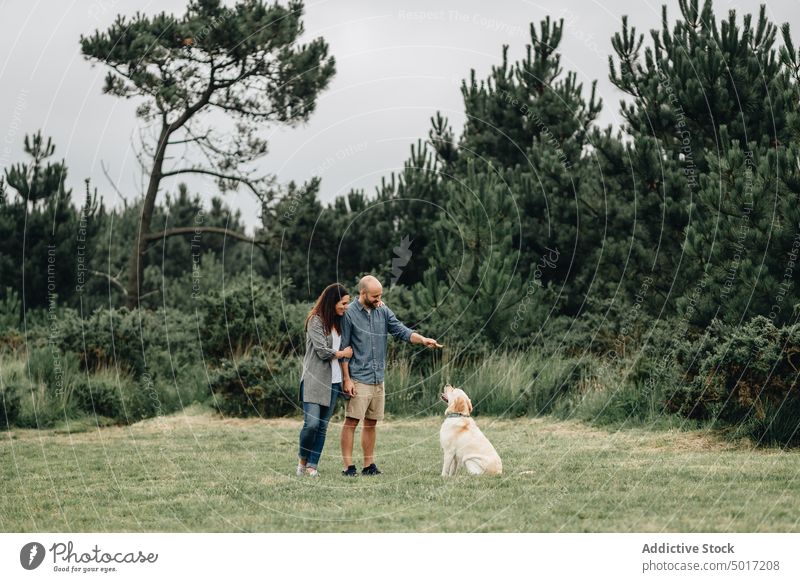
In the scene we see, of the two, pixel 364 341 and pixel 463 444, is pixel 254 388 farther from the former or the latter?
pixel 463 444

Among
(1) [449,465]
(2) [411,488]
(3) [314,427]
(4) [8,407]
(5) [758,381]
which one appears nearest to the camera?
(2) [411,488]

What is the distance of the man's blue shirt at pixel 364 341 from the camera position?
9.84 meters

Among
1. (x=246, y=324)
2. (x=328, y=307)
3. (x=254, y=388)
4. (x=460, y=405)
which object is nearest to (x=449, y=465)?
(x=460, y=405)

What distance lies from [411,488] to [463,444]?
0.70 metres

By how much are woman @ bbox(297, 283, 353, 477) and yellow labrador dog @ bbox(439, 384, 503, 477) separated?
3.71 feet

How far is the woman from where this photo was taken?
9844 millimetres

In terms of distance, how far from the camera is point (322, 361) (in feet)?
32.5

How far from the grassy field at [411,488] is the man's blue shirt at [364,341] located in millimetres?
1020

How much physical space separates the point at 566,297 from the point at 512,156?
451cm

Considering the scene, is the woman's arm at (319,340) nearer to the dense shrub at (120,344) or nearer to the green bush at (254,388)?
the green bush at (254,388)

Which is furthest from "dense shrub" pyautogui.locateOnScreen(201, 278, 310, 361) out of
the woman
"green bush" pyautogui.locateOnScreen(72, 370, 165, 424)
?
the woman

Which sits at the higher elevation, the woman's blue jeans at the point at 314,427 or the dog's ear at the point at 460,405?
the dog's ear at the point at 460,405

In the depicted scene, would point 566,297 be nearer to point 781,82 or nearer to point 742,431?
point 781,82

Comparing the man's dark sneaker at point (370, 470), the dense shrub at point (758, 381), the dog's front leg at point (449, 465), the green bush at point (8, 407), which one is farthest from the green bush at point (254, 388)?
the dog's front leg at point (449, 465)
